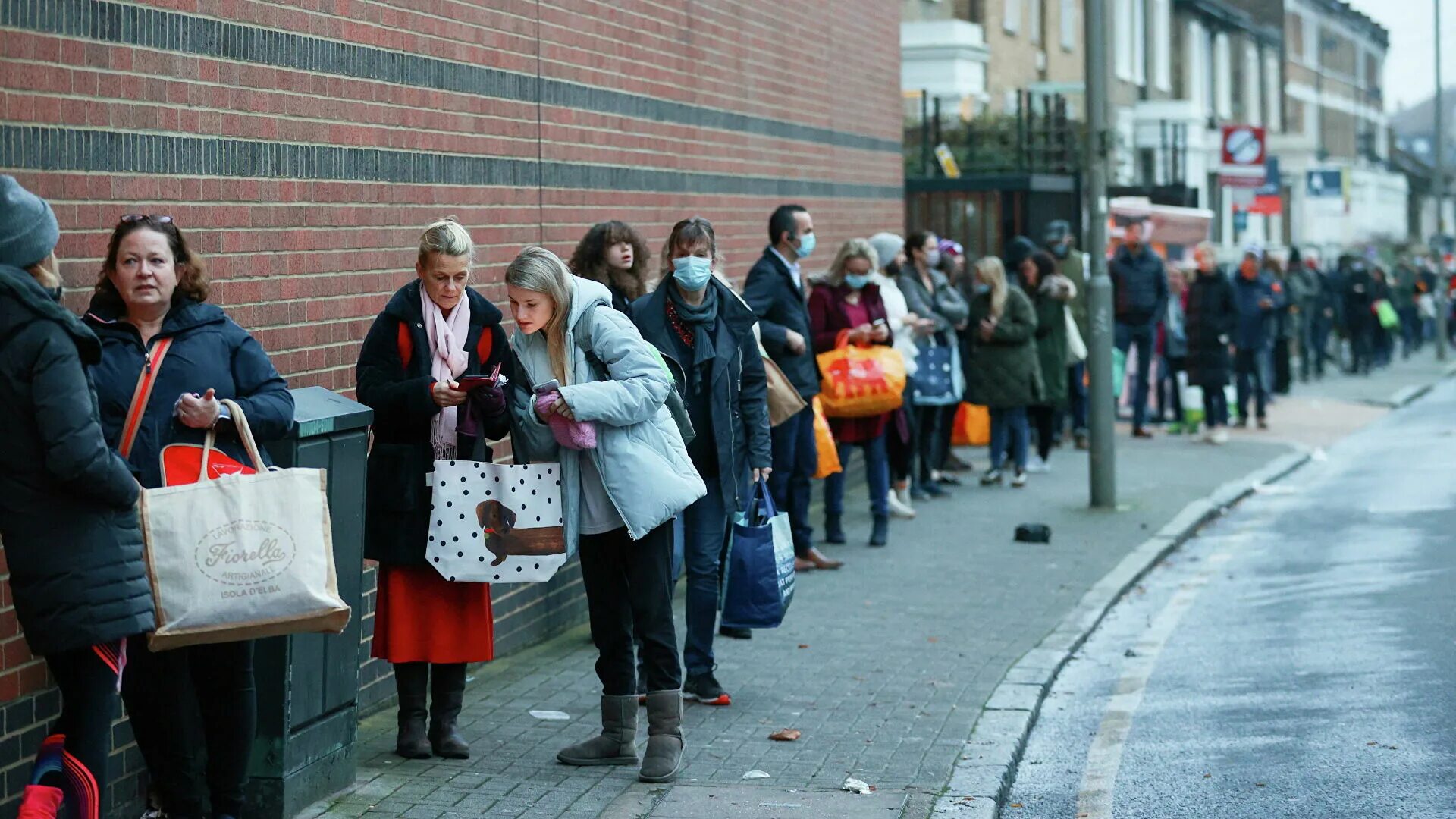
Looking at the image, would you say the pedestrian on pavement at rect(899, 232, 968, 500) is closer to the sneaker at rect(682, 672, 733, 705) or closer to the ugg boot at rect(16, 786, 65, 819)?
the sneaker at rect(682, 672, 733, 705)

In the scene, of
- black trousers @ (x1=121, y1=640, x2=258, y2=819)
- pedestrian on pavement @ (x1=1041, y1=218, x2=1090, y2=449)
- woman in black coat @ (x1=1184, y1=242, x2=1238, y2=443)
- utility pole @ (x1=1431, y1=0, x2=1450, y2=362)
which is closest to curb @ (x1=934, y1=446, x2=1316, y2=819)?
black trousers @ (x1=121, y1=640, x2=258, y2=819)

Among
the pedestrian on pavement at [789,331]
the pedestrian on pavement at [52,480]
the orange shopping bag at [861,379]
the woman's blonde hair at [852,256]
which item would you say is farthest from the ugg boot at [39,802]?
the woman's blonde hair at [852,256]

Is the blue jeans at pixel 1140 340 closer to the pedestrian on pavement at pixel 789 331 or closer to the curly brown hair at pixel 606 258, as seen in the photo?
the pedestrian on pavement at pixel 789 331

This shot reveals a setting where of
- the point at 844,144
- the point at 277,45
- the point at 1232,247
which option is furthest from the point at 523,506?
the point at 1232,247

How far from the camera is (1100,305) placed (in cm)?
1341

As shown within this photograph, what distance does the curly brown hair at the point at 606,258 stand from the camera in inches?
311

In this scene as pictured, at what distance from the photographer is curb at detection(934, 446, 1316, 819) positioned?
6250 mm

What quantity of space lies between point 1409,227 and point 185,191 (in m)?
79.0

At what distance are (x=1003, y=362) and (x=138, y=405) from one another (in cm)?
1035

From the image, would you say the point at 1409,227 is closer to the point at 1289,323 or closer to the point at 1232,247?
the point at 1232,247

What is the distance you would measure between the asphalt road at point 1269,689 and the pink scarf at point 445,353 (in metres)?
2.20

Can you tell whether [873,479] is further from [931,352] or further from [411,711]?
[411,711]

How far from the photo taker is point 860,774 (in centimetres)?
646

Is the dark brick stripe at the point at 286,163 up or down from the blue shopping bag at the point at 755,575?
up
